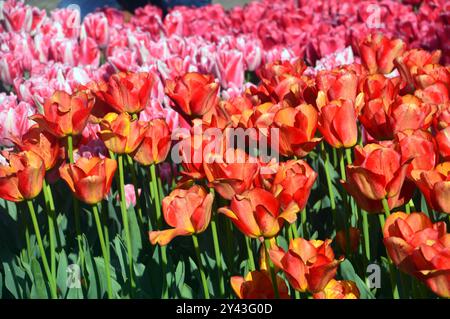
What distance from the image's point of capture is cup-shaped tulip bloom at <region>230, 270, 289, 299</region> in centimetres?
146

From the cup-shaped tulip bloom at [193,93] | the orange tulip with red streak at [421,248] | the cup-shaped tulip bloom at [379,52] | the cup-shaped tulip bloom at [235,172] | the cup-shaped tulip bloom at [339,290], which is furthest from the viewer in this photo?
the cup-shaped tulip bloom at [379,52]

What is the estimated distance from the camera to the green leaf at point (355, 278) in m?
1.65

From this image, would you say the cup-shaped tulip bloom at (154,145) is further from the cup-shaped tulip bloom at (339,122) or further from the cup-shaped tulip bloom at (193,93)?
the cup-shaped tulip bloom at (339,122)

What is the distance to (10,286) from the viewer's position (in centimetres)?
195

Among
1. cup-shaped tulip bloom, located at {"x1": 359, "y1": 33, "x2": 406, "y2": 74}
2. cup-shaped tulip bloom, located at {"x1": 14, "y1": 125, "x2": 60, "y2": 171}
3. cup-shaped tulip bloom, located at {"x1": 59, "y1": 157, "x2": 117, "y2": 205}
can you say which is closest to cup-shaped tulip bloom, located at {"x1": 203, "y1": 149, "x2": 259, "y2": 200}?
cup-shaped tulip bloom, located at {"x1": 59, "y1": 157, "x2": 117, "y2": 205}

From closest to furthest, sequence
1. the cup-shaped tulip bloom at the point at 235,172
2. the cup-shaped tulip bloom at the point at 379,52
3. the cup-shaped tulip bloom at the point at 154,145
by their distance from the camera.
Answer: the cup-shaped tulip bloom at the point at 235,172, the cup-shaped tulip bloom at the point at 154,145, the cup-shaped tulip bloom at the point at 379,52

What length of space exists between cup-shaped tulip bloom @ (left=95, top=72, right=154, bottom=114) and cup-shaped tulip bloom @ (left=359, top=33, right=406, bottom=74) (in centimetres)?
99

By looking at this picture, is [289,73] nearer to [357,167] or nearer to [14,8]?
Result: [357,167]

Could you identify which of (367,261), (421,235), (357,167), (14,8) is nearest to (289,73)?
(367,261)

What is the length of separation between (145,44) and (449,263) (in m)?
2.61

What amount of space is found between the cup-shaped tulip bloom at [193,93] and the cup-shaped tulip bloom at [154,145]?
182 mm

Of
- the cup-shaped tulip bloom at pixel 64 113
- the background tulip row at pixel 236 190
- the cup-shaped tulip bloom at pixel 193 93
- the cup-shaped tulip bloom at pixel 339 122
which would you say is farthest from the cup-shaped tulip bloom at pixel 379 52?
the cup-shaped tulip bloom at pixel 64 113
